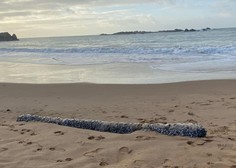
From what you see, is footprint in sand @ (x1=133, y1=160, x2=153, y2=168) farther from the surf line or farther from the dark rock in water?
the dark rock in water

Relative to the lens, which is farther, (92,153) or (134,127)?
(134,127)

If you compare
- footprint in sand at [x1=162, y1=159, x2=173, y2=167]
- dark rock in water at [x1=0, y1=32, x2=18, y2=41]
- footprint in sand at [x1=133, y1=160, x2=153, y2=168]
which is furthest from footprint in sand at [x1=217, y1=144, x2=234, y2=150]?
dark rock in water at [x1=0, y1=32, x2=18, y2=41]

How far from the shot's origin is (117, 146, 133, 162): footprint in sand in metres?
4.20

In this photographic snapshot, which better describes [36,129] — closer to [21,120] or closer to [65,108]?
[21,120]

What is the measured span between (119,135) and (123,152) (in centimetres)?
65

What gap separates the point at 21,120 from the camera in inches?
256

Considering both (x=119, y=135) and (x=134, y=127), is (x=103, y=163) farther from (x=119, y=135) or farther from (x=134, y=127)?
(x=134, y=127)

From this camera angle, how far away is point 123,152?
14.3 ft

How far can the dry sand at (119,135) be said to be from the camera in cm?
412

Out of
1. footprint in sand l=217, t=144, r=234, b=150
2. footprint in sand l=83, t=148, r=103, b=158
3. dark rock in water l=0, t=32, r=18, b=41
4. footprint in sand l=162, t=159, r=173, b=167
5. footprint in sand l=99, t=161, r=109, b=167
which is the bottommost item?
footprint in sand l=99, t=161, r=109, b=167

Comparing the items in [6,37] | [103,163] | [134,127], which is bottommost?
[103,163]

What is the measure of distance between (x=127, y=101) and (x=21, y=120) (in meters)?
2.79

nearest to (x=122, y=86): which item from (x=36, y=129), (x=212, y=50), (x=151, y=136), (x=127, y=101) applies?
(x=127, y=101)

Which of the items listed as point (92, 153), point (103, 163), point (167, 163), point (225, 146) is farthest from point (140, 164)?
point (225, 146)
